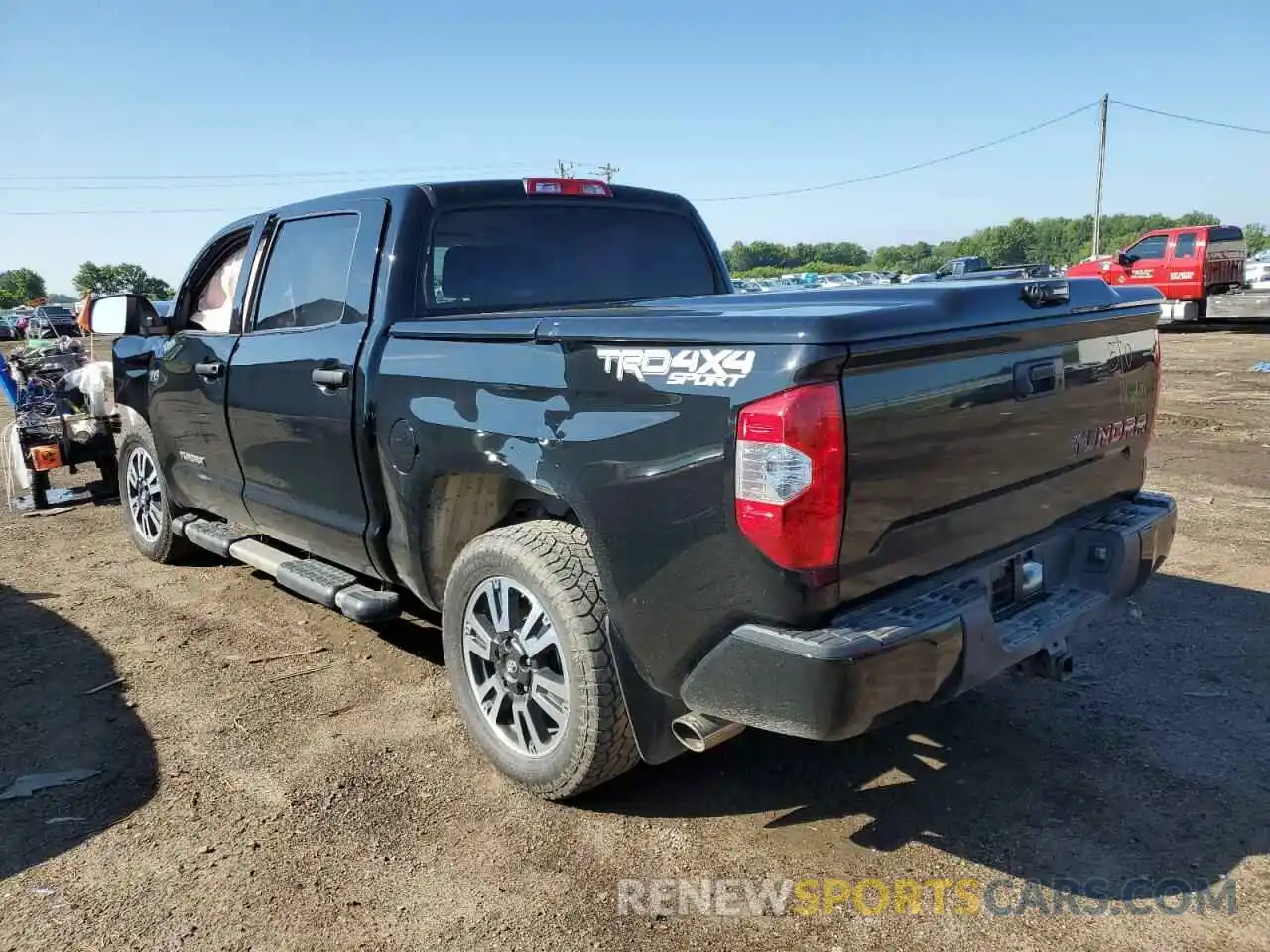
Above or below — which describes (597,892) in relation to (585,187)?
below

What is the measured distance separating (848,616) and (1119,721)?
6.11ft

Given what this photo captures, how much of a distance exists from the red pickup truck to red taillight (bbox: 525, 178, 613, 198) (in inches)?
735

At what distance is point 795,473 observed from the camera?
2.28m

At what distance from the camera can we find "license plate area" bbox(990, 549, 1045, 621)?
286 centimetres

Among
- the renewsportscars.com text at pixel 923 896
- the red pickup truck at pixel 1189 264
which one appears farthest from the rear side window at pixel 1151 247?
the renewsportscars.com text at pixel 923 896

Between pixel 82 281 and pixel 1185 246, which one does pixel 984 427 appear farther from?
pixel 82 281

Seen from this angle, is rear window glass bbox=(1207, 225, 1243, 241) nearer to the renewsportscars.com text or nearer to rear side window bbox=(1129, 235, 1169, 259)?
rear side window bbox=(1129, 235, 1169, 259)

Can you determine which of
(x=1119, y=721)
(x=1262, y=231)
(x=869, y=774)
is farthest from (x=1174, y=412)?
(x=1262, y=231)

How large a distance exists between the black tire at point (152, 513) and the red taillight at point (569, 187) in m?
2.97

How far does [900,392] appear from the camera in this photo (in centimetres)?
243

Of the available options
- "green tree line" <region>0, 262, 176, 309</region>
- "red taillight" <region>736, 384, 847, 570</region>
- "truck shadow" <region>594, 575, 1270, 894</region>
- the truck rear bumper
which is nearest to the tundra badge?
the truck rear bumper

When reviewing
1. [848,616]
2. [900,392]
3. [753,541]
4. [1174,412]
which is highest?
[900,392]

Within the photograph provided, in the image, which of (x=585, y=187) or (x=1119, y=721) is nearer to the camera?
(x=1119, y=721)

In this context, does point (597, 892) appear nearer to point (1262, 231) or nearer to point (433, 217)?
point (433, 217)
